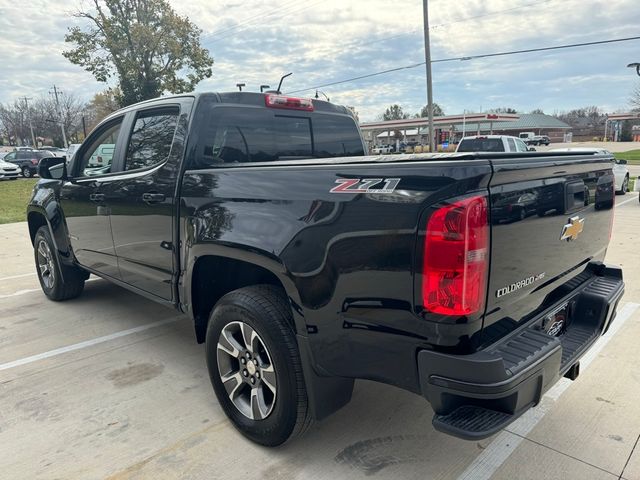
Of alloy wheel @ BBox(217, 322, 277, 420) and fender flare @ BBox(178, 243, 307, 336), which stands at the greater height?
fender flare @ BBox(178, 243, 307, 336)

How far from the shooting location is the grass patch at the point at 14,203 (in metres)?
12.3

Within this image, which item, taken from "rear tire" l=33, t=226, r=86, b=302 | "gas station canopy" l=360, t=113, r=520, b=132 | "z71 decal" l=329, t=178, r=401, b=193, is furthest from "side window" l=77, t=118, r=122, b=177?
"gas station canopy" l=360, t=113, r=520, b=132

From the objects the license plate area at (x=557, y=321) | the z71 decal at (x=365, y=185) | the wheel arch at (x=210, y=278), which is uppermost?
the z71 decal at (x=365, y=185)

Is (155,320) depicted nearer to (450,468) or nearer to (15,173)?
(450,468)

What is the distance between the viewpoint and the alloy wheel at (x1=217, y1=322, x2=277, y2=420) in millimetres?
2535

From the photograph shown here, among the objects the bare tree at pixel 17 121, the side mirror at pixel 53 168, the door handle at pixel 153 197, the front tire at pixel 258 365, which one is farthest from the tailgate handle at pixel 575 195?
the bare tree at pixel 17 121

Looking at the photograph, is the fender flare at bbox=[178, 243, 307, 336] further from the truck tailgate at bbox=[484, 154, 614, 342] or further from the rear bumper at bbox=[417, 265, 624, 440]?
the truck tailgate at bbox=[484, 154, 614, 342]

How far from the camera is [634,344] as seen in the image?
3820 millimetres

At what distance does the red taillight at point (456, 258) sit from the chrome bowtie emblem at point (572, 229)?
75 cm

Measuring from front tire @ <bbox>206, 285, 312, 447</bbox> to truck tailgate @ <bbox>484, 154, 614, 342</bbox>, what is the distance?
0.97 m

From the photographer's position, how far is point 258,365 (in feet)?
8.40

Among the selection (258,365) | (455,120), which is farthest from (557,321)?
(455,120)

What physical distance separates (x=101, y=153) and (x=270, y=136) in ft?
5.59

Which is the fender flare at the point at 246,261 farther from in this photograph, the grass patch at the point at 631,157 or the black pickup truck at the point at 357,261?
the grass patch at the point at 631,157
